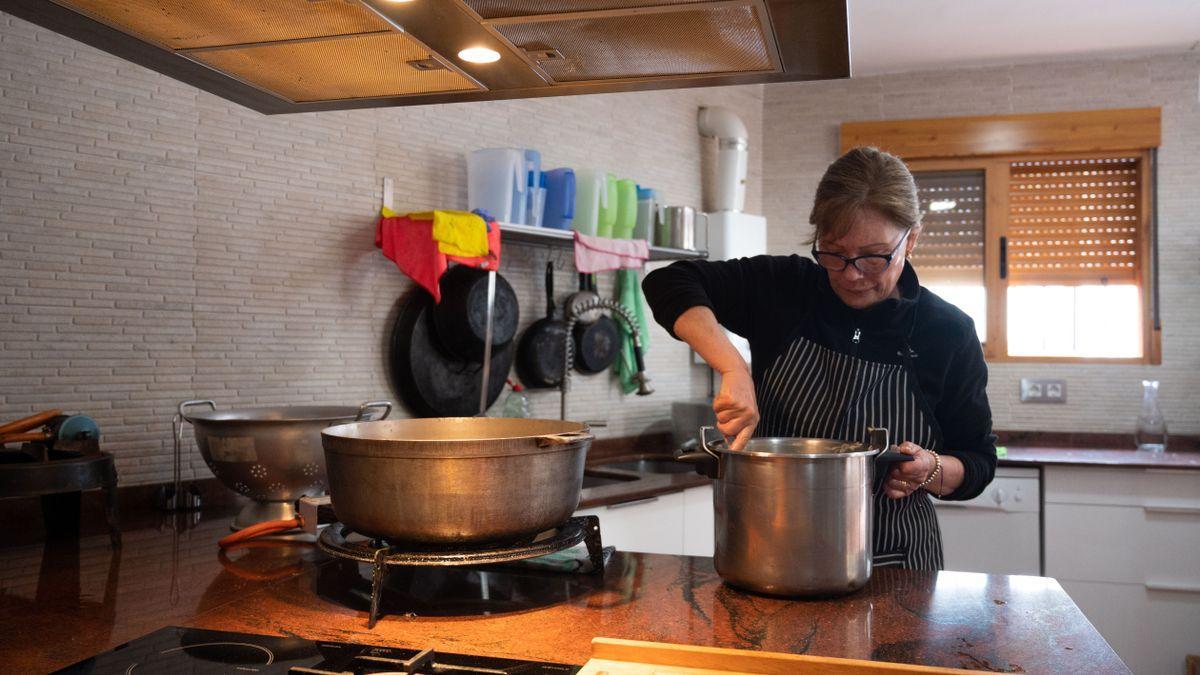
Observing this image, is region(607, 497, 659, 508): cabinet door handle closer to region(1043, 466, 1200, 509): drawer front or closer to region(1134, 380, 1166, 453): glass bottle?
region(1043, 466, 1200, 509): drawer front

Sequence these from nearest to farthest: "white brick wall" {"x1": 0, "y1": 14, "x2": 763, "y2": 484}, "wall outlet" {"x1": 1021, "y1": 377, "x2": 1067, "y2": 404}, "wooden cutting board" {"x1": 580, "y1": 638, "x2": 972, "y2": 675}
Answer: "wooden cutting board" {"x1": 580, "y1": 638, "x2": 972, "y2": 675} → "white brick wall" {"x1": 0, "y1": 14, "x2": 763, "y2": 484} → "wall outlet" {"x1": 1021, "y1": 377, "x2": 1067, "y2": 404}

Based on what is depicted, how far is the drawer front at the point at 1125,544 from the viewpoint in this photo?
3.46 meters

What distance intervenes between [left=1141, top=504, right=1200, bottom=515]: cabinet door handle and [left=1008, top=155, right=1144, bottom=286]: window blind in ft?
3.88

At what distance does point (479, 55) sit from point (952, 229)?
11.8 feet

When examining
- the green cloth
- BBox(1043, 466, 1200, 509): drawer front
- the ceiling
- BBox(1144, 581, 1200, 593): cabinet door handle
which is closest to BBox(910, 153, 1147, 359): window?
the ceiling

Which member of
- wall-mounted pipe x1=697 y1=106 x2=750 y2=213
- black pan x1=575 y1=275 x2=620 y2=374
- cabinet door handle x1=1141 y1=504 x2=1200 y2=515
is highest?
wall-mounted pipe x1=697 y1=106 x2=750 y2=213

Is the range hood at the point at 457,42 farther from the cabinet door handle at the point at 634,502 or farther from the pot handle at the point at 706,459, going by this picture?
the cabinet door handle at the point at 634,502

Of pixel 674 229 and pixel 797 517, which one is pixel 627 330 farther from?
pixel 797 517

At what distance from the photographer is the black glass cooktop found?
0.94 metres

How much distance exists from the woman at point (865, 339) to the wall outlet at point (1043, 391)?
289 cm

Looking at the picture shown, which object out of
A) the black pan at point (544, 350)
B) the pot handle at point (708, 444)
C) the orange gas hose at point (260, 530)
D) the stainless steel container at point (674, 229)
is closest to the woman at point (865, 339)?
the pot handle at point (708, 444)

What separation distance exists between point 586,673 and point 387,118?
7.51 ft

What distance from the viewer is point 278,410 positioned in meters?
2.03

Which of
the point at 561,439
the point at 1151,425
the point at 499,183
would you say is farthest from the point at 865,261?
the point at 1151,425
